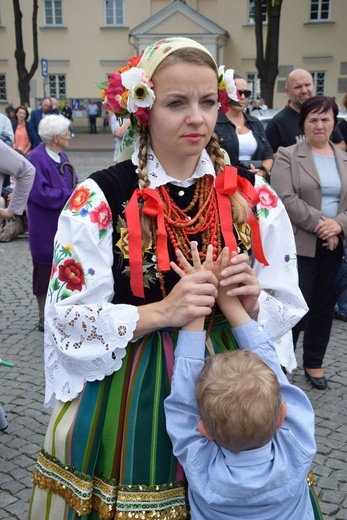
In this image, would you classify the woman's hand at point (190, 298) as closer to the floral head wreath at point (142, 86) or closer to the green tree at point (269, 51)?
the floral head wreath at point (142, 86)

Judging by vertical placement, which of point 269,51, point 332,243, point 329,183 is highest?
point 269,51

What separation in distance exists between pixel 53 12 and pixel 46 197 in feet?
96.3

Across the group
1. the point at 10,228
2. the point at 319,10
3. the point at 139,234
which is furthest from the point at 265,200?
the point at 319,10

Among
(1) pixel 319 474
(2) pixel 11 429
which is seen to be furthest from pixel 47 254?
(1) pixel 319 474

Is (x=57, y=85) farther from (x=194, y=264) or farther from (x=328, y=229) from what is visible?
(x=194, y=264)

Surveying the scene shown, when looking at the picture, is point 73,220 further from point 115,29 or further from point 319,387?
point 115,29

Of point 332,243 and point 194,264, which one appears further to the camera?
point 332,243

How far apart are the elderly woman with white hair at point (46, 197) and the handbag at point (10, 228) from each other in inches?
143

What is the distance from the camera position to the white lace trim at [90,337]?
1759 millimetres

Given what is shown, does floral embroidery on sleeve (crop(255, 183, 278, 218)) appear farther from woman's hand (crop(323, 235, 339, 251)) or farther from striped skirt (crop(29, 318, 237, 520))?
woman's hand (crop(323, 235, 339, 251))

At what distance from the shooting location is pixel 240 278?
1759 mm

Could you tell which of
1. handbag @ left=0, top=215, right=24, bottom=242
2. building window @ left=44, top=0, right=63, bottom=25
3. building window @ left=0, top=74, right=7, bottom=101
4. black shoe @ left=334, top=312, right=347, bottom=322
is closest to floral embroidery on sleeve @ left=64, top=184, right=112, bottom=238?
black shoe @ left=334, top=312, right=347, bottom=322

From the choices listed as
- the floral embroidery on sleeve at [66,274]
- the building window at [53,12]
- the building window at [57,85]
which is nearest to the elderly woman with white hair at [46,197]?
the floral embroidery on sleeve at [66,274]

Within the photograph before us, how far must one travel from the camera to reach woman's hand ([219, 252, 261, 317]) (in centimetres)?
175
